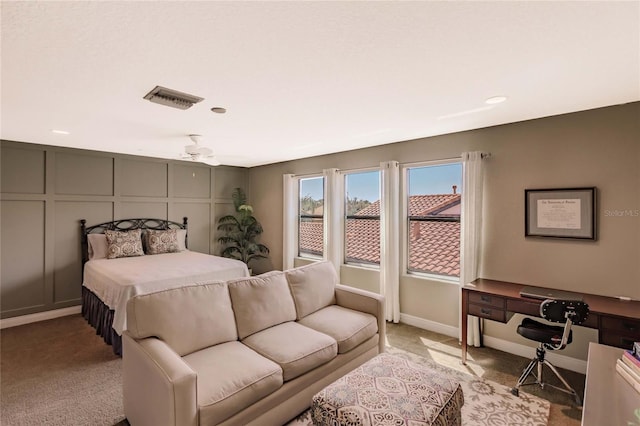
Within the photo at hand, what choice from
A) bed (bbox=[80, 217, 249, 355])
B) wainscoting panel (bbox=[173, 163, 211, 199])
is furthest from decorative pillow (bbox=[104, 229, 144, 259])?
wainscoting panel (bbox=[173, 163, 211, 199])

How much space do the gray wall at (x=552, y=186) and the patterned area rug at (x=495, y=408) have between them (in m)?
0.90

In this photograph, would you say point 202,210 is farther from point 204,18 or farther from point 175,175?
point 204,18

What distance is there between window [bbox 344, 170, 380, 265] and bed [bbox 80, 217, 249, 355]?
1.76 metres

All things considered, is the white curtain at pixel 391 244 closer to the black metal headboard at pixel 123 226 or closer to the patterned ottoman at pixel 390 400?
the patterned ottoman at pixel 390 400

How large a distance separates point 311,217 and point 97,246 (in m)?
3.37

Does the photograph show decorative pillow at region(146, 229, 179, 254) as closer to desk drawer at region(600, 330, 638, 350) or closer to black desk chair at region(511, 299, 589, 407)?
black desk chair at region(511, 299, 589, 407)

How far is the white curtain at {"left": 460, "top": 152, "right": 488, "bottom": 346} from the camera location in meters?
3.45

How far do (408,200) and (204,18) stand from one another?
3.42m

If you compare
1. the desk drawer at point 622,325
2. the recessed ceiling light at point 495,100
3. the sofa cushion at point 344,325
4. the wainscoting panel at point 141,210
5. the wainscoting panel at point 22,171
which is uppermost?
the recessed ceiling light at point 495,100

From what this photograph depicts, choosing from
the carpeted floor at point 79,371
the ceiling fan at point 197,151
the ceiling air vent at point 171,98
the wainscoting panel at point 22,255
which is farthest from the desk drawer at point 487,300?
the wainscoting panel at point 22,255

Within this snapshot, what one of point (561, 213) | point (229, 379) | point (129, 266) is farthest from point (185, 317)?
point (561, 213)

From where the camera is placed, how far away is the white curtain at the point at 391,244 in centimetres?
417

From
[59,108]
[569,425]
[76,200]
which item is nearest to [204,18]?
[59,108]

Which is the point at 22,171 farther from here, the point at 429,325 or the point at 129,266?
the point at 429,325
